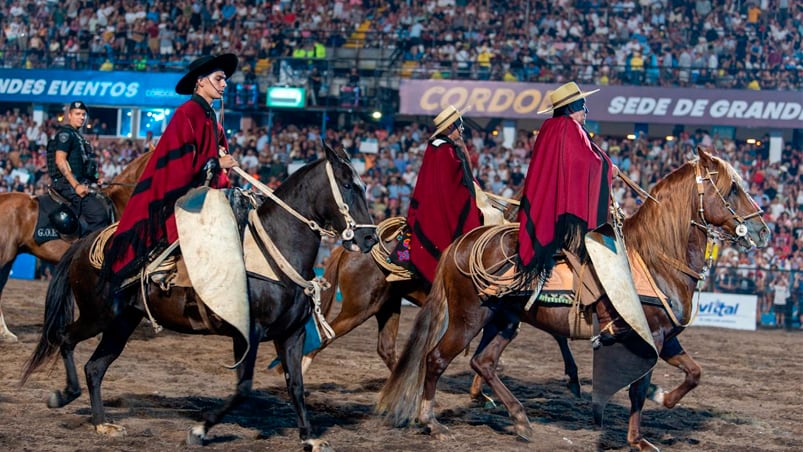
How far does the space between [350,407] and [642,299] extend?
9.66 ft

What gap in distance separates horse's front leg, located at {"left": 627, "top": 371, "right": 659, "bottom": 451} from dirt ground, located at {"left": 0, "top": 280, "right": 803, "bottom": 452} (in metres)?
0.25

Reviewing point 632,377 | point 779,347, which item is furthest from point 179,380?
point 779,347

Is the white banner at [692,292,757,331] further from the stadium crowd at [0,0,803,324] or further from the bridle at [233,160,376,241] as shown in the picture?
the bridle at [233,160,376,241]

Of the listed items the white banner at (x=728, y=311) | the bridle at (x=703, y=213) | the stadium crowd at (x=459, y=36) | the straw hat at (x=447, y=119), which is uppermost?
the stadium crowd at (x=459, y=36)

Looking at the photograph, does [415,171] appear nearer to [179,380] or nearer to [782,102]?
[782,102]

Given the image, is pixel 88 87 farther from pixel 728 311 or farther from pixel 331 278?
pixel 331 278

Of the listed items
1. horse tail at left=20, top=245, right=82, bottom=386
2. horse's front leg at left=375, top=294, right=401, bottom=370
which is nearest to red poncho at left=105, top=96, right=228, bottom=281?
horse tail at left=20, top=245, right=82, bottom=386

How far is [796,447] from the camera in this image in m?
8.05

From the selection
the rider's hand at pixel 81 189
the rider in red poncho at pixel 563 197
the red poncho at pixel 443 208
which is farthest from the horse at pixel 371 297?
the rider's hand at pixel 81 189

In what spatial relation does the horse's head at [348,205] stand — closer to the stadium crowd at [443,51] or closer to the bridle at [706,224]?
the bridle at [706,224]

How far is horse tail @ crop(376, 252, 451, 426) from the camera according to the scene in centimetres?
790

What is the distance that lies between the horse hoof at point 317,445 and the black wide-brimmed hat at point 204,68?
114 inches

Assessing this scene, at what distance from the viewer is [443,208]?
9.02 metres

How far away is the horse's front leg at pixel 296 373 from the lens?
22.7 feet
